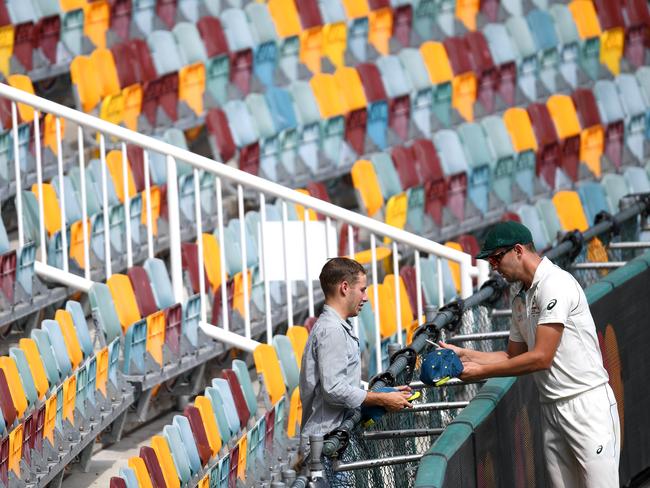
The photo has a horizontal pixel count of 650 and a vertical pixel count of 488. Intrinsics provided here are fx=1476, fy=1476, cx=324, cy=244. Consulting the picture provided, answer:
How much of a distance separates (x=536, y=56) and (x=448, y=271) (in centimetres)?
368

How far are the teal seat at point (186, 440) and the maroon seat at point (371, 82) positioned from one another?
4311 millimetres

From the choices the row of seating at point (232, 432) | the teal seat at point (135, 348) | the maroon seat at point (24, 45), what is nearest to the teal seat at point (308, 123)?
the maroon seat at point (24, 45)

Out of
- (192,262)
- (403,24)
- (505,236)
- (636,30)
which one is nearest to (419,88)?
(403,24)

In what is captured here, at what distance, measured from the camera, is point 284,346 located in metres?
5.69

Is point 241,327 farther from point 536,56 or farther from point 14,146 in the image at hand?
point 536,56

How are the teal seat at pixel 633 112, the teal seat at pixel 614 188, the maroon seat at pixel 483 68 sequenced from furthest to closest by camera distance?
the teal seat at pixel 633 112 < the maroon seat at pixel 483 68 < the teal seat at pixel 614 188

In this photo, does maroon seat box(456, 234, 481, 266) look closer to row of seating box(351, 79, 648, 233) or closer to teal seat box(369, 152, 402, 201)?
row of seating box(351, 79, 648, 233)

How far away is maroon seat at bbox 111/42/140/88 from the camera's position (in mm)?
7773

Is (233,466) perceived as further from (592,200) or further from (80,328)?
(592,200)

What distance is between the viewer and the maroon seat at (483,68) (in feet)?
32.1

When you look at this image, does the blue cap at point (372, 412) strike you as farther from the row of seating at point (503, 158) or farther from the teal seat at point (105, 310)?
the row of seating at point (503, 158)

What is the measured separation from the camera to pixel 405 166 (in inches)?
329

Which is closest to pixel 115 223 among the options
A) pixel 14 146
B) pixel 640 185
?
pixel 14 146

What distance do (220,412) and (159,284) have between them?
2.83 feet
